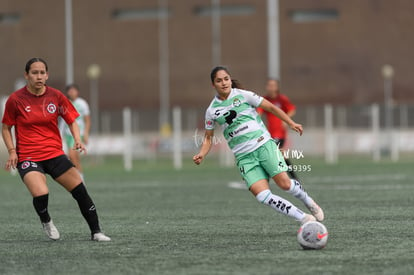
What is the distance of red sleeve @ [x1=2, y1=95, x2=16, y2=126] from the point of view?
10828mm

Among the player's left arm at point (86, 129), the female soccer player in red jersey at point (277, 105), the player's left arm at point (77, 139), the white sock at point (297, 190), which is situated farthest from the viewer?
the player's left arm at point (86, 129)

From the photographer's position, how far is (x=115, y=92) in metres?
65.8

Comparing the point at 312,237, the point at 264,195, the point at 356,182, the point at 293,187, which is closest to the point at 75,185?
the point at 264,195

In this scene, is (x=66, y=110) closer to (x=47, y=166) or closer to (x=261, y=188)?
(x=47, y=166)

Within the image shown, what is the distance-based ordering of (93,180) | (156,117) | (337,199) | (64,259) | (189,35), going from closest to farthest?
(64,259) < (337,199) < (93,180) < (156,117) < (189,35)

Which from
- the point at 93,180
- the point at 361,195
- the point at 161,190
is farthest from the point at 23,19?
the point at 361,195

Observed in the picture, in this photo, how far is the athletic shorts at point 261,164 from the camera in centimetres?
1083

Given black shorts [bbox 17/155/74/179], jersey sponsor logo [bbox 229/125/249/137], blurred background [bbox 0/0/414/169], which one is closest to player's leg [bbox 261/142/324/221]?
jersey sponsor logo [bbox 229/125/249/137]

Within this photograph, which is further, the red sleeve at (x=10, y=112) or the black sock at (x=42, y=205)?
the black sock at (x=42, y=205)

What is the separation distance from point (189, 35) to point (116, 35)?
17.1ft

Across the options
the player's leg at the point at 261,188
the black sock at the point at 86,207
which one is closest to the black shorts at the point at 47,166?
the black sock at the point at 86,207

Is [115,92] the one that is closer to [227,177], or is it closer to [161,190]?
[227,177]

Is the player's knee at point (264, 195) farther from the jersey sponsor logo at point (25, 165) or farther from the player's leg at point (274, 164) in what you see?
the jersey sponsor logo at point (25, 165)

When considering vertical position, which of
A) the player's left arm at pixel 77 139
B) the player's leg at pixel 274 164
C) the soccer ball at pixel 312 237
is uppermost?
the player's left arm at pixel 77 139
